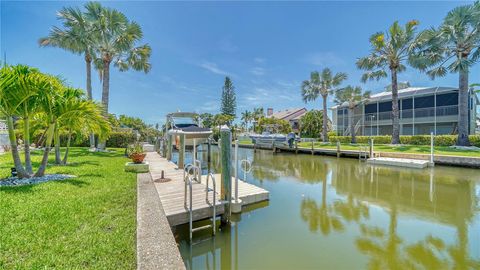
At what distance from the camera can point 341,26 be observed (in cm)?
1519

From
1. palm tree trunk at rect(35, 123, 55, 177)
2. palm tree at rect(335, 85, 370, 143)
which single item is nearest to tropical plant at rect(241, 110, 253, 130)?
palm tree at rect(335, 85, 370, 143)

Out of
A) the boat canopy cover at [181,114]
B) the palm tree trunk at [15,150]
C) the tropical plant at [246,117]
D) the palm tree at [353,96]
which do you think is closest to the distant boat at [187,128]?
the boat canopy cover at [181,114]

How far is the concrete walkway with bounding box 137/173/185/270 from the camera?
2361mm

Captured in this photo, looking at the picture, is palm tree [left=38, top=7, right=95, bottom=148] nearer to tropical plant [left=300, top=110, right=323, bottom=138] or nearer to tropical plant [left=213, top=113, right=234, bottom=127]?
tropical plant [left=300, top=110, right=323, bottom=138]

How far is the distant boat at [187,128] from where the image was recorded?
40.0 feet

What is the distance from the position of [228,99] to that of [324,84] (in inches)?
1099

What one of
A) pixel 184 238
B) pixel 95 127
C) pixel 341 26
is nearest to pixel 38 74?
pixel 95 127

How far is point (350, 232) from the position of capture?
4.57 m

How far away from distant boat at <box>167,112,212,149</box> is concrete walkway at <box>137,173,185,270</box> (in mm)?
8054

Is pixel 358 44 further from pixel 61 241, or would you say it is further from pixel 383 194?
pixel 61 241

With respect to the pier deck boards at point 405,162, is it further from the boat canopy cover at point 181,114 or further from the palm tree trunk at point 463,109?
the boat canopy cover at point 181,114

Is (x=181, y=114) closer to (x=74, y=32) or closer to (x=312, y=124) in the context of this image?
(x=74, y=32)

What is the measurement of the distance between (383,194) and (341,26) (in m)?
12.3

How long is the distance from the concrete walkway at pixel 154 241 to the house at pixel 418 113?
90.2ft
